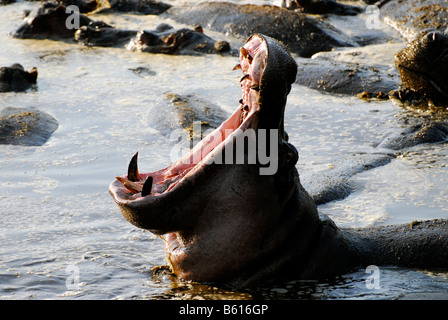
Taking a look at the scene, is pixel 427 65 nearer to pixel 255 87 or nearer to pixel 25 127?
pixel 25 127

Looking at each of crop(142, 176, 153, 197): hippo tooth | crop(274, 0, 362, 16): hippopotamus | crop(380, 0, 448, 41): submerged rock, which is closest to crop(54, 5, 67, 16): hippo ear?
crop(274, 0, 362, 16): hippopotamus

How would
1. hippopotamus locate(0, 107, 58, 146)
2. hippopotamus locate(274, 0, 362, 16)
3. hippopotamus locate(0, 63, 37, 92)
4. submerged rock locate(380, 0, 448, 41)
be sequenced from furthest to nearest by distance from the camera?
hippopotamus locate(274, 0, 362, 16) < submerged rock locate(380, 0, 448, 41) < hippopotamus locate(0, 63, 37, 92) < hippopotamus locate(0, 107, 58, 146)

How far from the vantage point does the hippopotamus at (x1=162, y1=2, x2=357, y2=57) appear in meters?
12.0

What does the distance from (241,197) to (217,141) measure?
43 centimetres

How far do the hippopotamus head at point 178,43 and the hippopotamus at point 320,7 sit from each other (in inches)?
103

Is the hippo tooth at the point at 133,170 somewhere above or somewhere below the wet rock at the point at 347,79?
above

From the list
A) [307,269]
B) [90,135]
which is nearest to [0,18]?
[90,135]

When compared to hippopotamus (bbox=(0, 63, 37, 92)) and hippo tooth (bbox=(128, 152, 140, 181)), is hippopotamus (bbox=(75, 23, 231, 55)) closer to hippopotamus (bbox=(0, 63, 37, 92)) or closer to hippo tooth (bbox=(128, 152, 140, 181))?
hippopotamus (bbox=(0, 63, 37, 92))

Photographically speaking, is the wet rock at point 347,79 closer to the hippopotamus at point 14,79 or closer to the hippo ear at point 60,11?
the hippopotamus at point 14,79

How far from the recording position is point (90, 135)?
26.5 ft

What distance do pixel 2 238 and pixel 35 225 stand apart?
0.31 metres

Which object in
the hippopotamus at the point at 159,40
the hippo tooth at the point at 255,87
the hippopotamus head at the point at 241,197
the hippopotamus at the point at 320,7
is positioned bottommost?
the hippopotamus at the point at 159,40

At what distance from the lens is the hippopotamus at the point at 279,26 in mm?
12016

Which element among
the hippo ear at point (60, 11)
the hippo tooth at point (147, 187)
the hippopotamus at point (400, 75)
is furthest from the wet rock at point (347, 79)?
the hippo tooth at point (147, 187)
